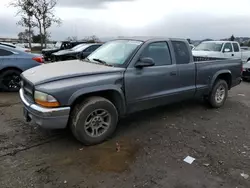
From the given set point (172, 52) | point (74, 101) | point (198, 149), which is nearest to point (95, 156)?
point (74, 101)

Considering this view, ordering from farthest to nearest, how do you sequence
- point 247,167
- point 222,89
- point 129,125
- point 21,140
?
point 222,89 < point 129,125 < point 21,140 < point 247,167

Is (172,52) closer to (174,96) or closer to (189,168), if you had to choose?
(174,96)

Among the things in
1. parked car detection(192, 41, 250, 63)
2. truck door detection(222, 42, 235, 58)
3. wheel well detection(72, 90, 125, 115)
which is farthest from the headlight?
truck door detection(222, 42, 235, 58)

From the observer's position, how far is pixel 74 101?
3986 millimetres

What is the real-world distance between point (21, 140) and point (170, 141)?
255 centimetres

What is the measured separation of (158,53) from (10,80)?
4909 millimetres

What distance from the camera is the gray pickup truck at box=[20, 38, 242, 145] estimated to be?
3854 millimetres

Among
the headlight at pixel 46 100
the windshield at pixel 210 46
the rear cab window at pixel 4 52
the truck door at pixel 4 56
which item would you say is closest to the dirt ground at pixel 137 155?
the headlight at pixel 46 100

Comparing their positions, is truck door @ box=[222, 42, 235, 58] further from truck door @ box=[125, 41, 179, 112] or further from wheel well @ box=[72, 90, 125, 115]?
wheel well @ box=[72, 90, 125, 115]

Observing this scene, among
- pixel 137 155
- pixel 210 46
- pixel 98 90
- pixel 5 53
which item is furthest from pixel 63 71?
pixel 210 46

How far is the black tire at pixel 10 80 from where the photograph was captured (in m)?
7.63

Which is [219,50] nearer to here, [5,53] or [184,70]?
[184,70]

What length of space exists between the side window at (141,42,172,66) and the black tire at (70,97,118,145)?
126 cm

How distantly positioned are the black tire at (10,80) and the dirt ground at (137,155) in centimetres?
228
